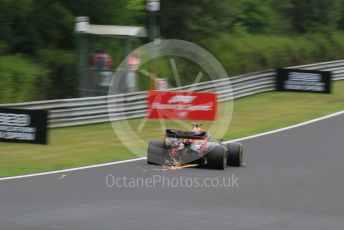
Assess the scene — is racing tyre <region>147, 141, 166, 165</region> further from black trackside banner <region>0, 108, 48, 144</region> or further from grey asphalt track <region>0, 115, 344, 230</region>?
black trackside banner <region>0, 108, 48, 144</region>

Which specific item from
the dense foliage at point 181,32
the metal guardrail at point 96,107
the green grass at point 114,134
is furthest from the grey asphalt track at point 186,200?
the dense foliage at point 181,32

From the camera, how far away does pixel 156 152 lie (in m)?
14.7

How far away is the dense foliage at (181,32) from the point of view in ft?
89.7

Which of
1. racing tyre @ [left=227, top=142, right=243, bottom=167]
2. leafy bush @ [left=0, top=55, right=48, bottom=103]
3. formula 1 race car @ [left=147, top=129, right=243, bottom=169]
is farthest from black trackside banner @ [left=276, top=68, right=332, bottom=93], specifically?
formula 1 race car @ [left=147, top=129, right=243, bottom=169]

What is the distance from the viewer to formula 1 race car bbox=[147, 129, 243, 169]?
14227mm

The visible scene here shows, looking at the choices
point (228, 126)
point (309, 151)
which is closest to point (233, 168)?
point (309, 151)

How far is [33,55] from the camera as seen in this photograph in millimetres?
29453

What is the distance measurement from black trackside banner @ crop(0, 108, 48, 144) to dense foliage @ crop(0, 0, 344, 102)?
22.9 feet

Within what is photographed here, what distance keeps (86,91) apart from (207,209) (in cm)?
1604

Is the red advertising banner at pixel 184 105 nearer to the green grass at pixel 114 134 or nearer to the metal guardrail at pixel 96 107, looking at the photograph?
the green grass at pixel 114 134

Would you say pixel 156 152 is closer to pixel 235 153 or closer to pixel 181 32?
pixel 235 153

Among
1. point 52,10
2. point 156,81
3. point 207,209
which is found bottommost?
point 207,209

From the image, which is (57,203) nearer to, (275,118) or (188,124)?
(188,124)

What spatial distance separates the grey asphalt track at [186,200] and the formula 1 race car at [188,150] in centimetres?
22
